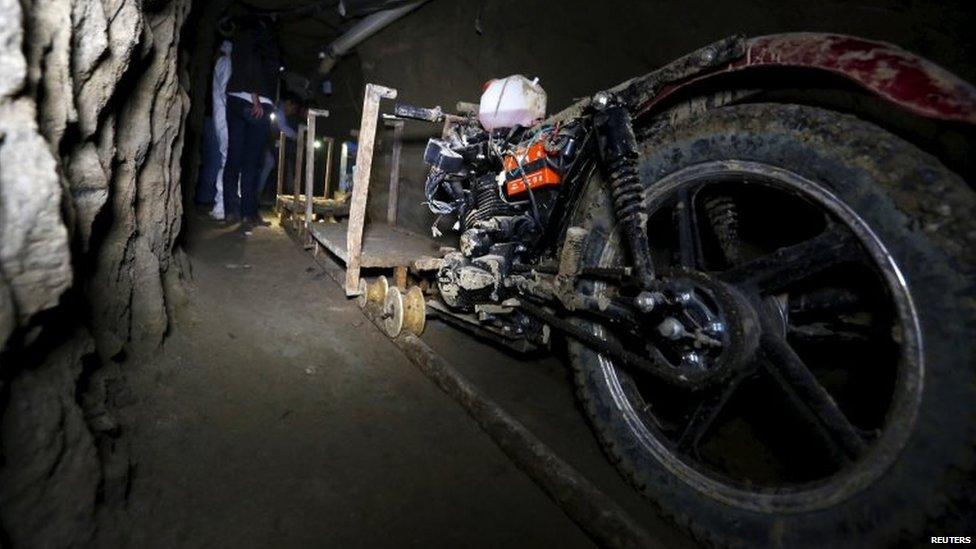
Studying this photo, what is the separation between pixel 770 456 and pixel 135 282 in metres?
3.63

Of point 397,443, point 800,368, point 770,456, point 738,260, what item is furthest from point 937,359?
point 397,443

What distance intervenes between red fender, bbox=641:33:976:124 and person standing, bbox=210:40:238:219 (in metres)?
7.30

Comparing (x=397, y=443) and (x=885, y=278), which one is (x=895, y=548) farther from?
(x=397, y=443)

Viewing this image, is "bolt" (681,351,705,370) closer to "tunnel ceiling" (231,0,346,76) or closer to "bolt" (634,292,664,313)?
"bolt" (634,292,664,313)

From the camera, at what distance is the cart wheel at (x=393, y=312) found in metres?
3.20

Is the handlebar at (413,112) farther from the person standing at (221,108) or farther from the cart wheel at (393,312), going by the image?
the person standing at (221,108)

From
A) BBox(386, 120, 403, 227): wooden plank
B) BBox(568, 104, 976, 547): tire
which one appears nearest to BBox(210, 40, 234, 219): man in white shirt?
BBox(386, 120, 403, 227): wooden plank

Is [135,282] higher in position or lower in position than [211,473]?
higher

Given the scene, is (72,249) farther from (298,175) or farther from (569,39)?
(298,175)

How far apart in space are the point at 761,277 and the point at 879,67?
707 millimetres

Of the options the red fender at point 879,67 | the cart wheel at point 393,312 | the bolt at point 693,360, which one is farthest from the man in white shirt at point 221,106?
the red fender at point 879,67

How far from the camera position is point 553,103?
13.1ft

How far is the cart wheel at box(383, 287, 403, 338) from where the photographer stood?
320 cm

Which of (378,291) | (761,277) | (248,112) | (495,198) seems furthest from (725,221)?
(248,112)
